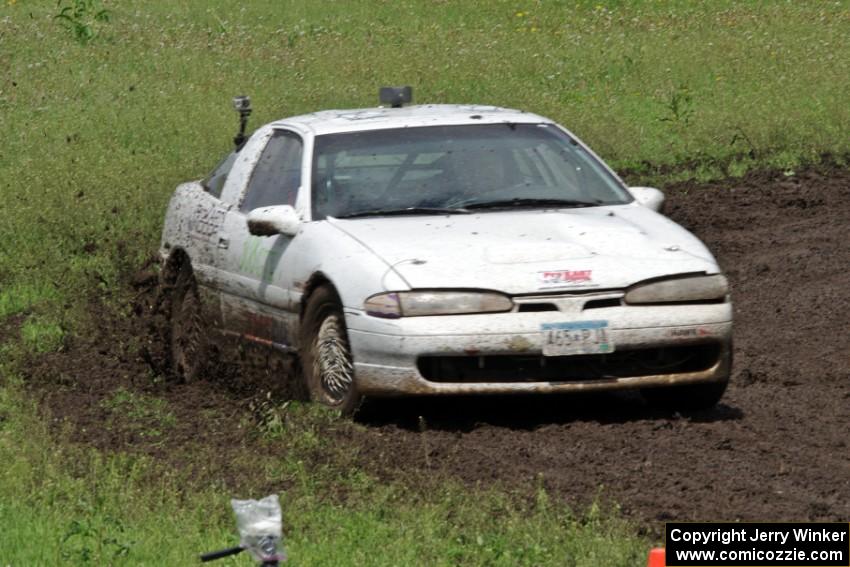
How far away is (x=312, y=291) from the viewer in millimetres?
8664

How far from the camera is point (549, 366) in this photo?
813cm

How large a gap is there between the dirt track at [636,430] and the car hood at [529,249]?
639 millimetres

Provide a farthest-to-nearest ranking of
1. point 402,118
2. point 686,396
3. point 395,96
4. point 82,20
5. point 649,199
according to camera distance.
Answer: point 82,20
point 395,96
point 402,118
point 649,199
point 686,396

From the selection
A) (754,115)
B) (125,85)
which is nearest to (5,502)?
(754,115)

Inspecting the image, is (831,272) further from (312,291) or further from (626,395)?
(312,291)

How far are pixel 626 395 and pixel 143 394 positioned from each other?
2.53 metres

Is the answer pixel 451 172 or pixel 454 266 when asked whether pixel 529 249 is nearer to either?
pixel 454 266

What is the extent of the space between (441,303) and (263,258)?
1.59 metres

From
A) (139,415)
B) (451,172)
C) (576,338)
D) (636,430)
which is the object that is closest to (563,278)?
(576,338)

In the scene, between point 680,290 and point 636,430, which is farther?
point 680,290

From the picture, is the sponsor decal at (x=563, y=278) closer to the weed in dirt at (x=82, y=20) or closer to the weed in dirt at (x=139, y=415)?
the weed in dirt at (x=139, y=415)

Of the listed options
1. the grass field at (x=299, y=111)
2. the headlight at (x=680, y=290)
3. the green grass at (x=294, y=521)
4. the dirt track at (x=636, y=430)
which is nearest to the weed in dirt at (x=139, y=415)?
the dirt track at (x=636, y=430)

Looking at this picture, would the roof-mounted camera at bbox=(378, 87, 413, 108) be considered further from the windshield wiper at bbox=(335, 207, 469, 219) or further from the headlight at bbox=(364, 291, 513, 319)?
the headlight at bbox=(364, 291, 513, 319)

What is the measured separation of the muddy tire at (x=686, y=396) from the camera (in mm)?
8539
